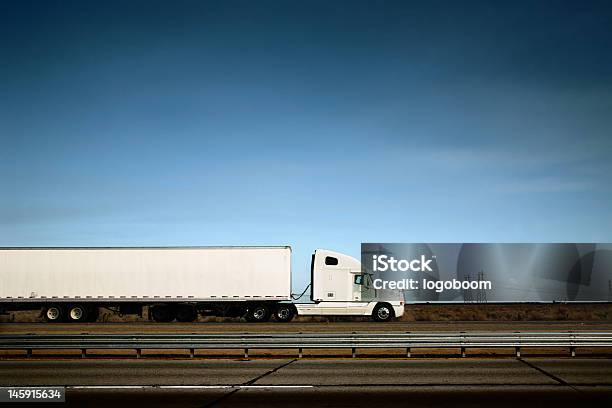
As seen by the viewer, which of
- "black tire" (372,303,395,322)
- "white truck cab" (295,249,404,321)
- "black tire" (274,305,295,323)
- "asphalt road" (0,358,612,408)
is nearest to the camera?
"asphalt road" (0,358,612,408)

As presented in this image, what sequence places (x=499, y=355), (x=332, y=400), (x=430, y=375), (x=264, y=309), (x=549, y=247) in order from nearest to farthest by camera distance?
(x=332, y=400)
(x=430, y=375)
(x=499, y=355)
(x=264, y=309)
(x=549, y=247)

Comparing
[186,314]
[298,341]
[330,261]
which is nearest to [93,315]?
[186,314]

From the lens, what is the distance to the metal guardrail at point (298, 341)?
17.6m

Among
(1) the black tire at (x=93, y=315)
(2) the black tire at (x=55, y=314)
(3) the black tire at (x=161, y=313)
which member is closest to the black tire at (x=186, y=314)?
(3) the black tire at (x=161, y=313)

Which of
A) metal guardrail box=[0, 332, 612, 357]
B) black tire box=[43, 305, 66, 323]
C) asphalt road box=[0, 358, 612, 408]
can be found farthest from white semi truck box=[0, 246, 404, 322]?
asphalt road box=[0, 358, 612, 408]

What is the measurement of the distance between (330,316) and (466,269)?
12958 mm

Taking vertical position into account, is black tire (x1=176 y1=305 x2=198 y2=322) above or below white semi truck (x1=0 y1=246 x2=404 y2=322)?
below

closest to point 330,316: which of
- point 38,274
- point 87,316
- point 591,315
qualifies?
point 87,316

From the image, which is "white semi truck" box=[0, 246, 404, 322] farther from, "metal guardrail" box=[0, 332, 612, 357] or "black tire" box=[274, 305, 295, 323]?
"metal guardrail" box=[0, 332, 612, 357]

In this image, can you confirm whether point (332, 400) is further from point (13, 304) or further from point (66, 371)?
point (13, 304)

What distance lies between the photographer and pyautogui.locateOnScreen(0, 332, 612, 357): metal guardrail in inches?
694

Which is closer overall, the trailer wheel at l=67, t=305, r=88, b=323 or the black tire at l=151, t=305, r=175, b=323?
the trailer wheel at l=67, t=305, r=88, b=323

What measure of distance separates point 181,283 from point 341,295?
26.2ft

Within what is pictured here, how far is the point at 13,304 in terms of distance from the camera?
3391 cm
